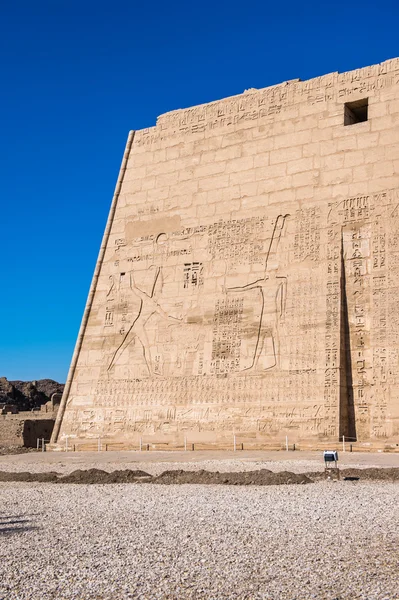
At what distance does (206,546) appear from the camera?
13.5ft

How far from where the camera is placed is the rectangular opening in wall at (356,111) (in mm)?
12992

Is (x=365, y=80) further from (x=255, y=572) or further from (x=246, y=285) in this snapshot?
(x=255, y=572)

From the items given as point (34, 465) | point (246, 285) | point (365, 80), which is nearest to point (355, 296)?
point (246, 285)

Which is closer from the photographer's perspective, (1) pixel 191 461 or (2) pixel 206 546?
(2) pixel 206 546

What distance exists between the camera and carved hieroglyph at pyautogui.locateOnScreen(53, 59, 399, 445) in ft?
39.2

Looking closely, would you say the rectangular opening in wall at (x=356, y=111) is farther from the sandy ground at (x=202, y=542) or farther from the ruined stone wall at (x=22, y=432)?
the ruined stone wall at (x=22, y=432)

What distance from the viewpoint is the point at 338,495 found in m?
6.19

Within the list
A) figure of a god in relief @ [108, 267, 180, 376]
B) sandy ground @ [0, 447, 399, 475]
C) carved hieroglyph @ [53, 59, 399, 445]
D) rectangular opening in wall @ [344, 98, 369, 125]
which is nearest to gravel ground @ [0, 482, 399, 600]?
sandy ground @ [0, 447, 399, 475]

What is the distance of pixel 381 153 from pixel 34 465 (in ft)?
25.0

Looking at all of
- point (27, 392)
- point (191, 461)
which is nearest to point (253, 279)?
point (191, 461)

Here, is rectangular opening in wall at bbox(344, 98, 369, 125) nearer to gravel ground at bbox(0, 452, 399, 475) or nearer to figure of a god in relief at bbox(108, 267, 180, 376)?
figure of a god in relief at bbox(108, 267, 180, 376)

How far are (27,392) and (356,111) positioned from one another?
23571mm

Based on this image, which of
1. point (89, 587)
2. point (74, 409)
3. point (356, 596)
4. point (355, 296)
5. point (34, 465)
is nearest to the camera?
point (356, 596)

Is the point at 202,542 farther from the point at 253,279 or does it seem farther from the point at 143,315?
the point at 143,315
